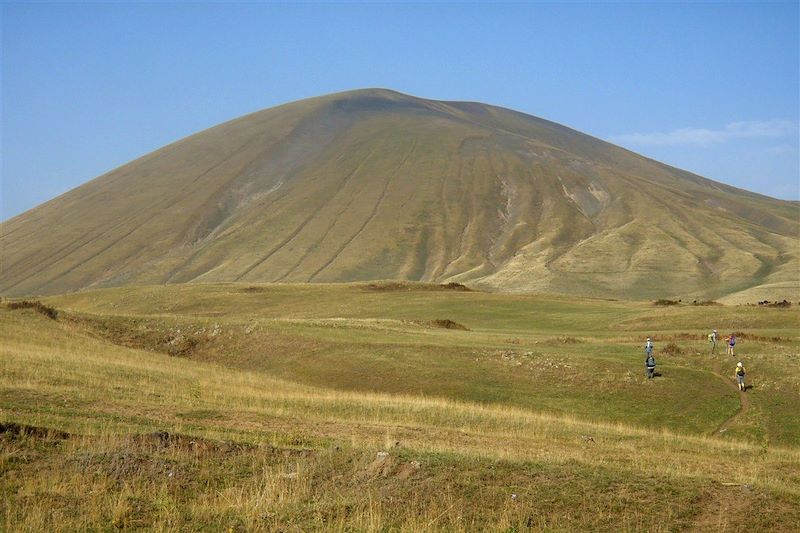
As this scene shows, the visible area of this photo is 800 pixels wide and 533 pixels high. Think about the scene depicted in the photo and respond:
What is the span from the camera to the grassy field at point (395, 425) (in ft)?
44.3

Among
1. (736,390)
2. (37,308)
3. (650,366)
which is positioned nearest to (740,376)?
(736,390)

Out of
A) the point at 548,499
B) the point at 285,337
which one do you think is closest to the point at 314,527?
the point at 548,499

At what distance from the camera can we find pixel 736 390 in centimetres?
3997

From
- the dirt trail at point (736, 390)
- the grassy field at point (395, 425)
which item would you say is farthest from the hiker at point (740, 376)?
the grassy field at point (395, 425)

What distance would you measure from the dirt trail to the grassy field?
198mm

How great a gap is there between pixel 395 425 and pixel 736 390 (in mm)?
22375

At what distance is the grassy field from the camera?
44.3 ft

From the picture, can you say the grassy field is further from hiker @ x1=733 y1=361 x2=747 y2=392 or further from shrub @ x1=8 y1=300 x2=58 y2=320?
shrub @ x1=8 y1=300 x2=58 y2=320

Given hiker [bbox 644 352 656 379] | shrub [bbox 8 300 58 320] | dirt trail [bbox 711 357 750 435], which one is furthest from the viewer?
shrub [bbox 8 300 58 320]

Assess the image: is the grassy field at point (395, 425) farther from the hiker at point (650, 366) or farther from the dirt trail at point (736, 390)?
the hiker at point (650, 366)

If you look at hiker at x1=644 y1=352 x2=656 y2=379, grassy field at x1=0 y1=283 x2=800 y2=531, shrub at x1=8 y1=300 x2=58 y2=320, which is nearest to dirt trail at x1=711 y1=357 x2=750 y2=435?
grassy field at x1=0 y1=283 x2=800 y2=531

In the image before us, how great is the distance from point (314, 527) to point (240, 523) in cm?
128

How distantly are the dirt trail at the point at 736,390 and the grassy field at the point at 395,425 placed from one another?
198 millimetres

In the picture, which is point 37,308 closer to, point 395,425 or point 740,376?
point 395,425
